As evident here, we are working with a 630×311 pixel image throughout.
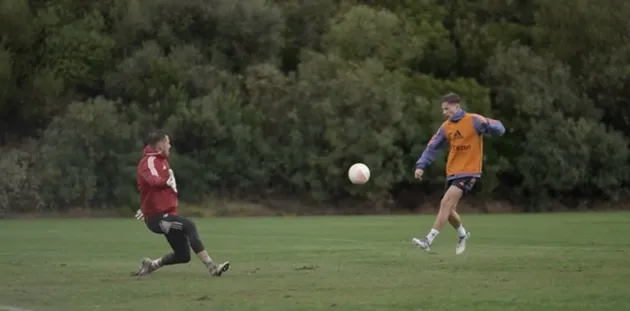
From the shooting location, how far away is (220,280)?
46.3ft

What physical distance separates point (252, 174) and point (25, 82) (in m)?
10.6

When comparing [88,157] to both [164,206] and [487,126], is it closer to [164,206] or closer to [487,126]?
[487,126]

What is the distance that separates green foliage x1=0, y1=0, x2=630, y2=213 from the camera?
51375 mm

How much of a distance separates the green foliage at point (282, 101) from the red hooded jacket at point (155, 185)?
118ft

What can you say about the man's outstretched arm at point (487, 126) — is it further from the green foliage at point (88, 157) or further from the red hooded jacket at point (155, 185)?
the green foliage at point (88, 157)

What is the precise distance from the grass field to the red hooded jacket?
2.78 ft

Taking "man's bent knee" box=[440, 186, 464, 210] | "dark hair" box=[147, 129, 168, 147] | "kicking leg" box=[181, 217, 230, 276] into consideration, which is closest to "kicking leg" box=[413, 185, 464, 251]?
"man's bent knee" box=[440, 186, 464, 210]

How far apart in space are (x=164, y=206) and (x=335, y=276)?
7.39 ft

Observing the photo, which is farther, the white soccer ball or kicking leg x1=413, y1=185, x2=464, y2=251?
the white soccer ball

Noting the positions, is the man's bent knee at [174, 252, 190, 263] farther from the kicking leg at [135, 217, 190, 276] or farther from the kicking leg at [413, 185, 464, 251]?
the kicking leg at [413, 185, 464, 251]

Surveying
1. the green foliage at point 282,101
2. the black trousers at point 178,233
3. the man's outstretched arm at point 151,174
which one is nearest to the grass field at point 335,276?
the black trousers at point 178,233

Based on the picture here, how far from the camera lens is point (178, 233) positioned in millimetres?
14891

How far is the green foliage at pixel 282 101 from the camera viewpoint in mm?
51375

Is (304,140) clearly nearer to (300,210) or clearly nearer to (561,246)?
(300,210)
